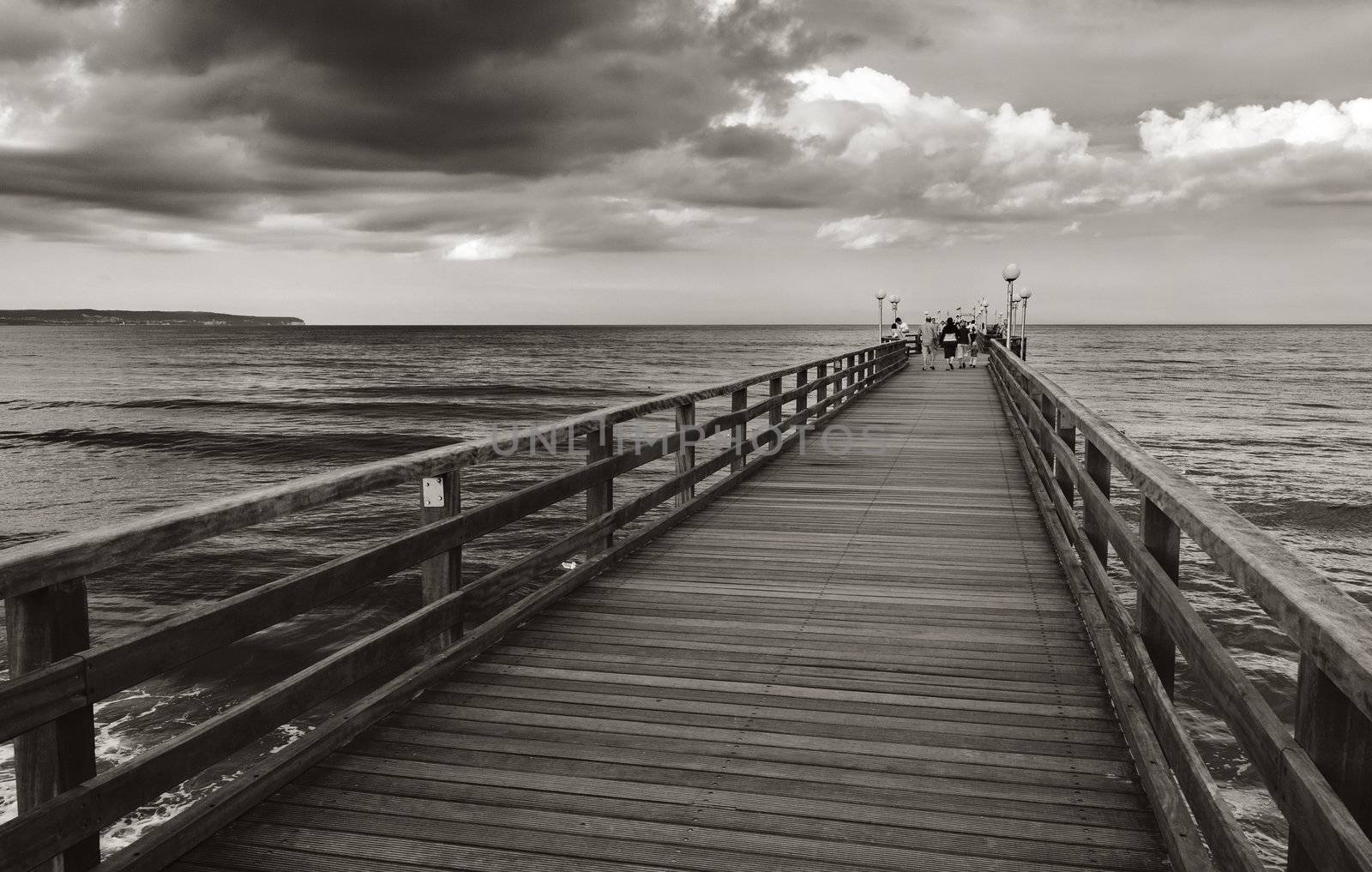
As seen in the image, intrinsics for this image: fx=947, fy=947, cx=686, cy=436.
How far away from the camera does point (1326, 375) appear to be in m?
62.2

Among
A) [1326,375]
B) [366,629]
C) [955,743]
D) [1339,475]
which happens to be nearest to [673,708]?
[955,743]

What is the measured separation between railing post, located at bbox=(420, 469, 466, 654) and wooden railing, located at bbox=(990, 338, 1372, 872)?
8.39 feet

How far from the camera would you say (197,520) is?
2525 millimetres

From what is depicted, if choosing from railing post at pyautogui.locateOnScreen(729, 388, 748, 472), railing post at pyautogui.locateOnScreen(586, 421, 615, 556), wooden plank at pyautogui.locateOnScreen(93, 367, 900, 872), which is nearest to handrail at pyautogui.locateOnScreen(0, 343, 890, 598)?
wooden plank at pyautogui.locateOnScreen(93, 367, 900, 872)

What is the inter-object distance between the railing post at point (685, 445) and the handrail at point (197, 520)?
277 centimetres

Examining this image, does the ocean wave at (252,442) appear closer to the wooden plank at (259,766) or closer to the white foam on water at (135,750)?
the white foam on water at (135,750)

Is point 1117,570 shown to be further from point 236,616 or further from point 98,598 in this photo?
point 98,598

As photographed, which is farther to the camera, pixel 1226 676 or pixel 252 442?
pixel 252 442

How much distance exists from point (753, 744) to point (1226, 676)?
1.64 m

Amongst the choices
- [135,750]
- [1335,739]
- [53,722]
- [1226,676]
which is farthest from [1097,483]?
[135,750]

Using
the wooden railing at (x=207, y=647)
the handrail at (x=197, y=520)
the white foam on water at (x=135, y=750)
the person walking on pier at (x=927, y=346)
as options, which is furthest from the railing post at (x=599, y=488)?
the person walking on pier at (x=927, y=346)

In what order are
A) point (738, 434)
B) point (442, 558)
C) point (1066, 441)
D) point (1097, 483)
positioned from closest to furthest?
point (442, 558) < point (1097, 483) < point (1066, 441) < point (738, 434)

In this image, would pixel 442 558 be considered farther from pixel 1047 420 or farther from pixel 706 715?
pixel 1047 420

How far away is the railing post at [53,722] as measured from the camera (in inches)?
83.8
